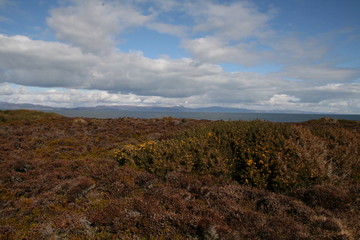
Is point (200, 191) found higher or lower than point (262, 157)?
lower

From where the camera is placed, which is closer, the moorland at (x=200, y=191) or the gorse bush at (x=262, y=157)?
the moorland at (x=200, y=191)

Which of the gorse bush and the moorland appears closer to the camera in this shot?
the moorland

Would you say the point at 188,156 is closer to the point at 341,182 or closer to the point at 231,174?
the point at 231,174

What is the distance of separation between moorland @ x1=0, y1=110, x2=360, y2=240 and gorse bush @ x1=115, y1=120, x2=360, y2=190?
0.13 ft

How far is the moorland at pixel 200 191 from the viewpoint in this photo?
14.0 ft

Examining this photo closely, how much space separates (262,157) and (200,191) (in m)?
2.91

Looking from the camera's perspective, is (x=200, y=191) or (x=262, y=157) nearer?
(x=200, y=191)

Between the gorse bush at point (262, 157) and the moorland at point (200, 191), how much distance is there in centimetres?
4

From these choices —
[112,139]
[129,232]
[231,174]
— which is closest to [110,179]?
[129,232]

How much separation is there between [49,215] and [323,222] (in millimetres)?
6502

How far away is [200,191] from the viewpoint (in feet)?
20.7

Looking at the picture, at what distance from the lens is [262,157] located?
24.7 feet

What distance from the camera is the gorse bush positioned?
6.88 metres

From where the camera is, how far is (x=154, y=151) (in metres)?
9.02
